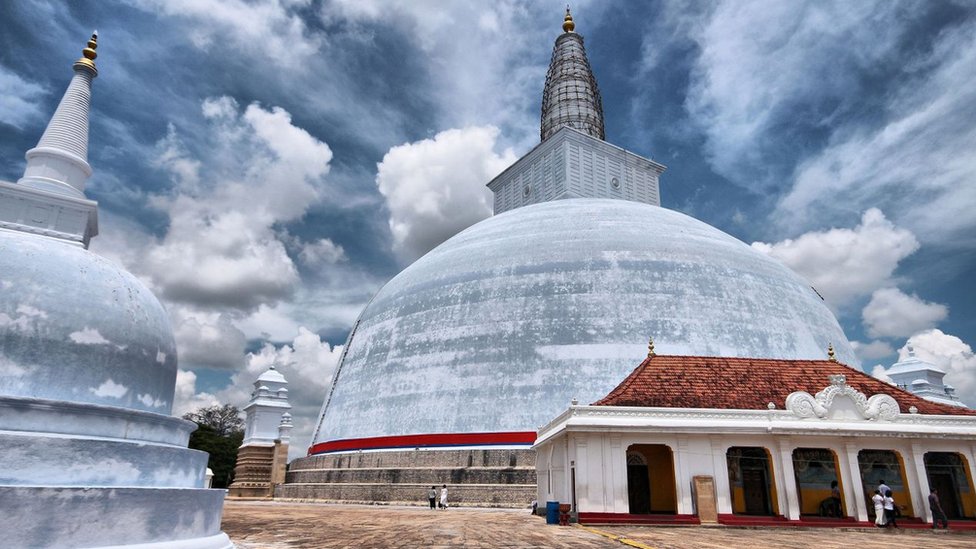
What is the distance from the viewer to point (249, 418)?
126 feet

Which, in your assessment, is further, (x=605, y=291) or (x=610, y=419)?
(x=605, y=291)

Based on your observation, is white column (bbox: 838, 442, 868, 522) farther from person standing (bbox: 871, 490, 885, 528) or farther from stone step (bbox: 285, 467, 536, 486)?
stone step (bbox: 285, 467, 536, 486)

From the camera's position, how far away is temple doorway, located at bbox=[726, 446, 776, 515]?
16.2 meters

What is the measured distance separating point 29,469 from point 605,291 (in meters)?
20.2

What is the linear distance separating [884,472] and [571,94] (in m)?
32.5

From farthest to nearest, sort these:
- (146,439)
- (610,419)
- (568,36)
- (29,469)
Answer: (568,36) < (610,419) < (146,439) < (29,469)

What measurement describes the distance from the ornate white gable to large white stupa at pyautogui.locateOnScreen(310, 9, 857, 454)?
6099 mm

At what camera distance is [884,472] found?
1645cm

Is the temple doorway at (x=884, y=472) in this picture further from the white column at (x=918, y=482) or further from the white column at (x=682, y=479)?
the white column at (x=682, y=479)

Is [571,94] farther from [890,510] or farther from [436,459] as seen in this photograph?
[890,510]

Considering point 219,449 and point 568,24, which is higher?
point 568,24

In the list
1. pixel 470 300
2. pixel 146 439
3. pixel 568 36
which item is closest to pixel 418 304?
pixel 470 300

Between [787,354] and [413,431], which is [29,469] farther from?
[787,354]

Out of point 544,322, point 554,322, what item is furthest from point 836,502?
point 544,322
